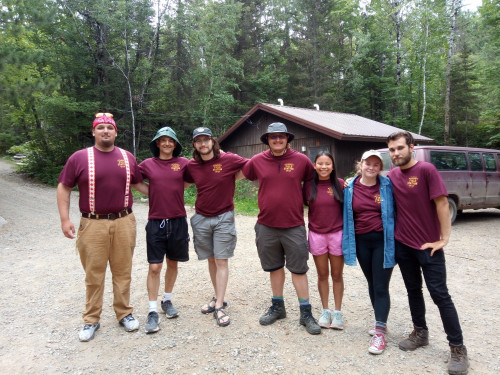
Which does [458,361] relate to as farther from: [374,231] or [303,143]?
[303,143]

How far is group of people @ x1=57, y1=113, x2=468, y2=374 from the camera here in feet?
8.70

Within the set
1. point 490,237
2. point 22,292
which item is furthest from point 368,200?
point 490,237

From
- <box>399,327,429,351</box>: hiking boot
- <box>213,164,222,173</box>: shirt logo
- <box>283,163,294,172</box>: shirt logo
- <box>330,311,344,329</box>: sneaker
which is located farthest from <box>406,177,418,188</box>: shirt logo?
<box>213,164,222,173</box>: shirt logo

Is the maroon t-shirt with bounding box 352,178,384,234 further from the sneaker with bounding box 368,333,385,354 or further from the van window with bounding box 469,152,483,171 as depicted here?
the van window with bounding box 469,152,483,171

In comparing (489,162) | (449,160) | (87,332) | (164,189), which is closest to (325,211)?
(164,189)

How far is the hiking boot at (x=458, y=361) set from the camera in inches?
95.1

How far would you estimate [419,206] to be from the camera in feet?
8.63

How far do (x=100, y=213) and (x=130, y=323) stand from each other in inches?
43.0

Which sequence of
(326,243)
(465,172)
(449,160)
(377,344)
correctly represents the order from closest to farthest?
(377,344)
(326,243)
(449,160)
(465,172)

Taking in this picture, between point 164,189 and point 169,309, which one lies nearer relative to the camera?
point 164,189

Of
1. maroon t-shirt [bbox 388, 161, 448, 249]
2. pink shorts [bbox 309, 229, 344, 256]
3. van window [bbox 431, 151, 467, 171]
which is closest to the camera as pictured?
maroon t-shirt [bbox 388, 161, 448, 249]

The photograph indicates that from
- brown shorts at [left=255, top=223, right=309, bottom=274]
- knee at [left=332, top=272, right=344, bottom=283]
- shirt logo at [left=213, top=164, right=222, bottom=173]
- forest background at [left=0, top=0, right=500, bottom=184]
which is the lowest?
knee at [left=332, top=272, right=344, bottom=283]

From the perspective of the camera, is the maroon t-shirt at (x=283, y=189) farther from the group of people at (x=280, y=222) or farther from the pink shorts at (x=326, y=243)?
the pink shorts at (x=326, y=243)

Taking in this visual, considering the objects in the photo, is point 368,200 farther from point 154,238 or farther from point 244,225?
point 244,225
